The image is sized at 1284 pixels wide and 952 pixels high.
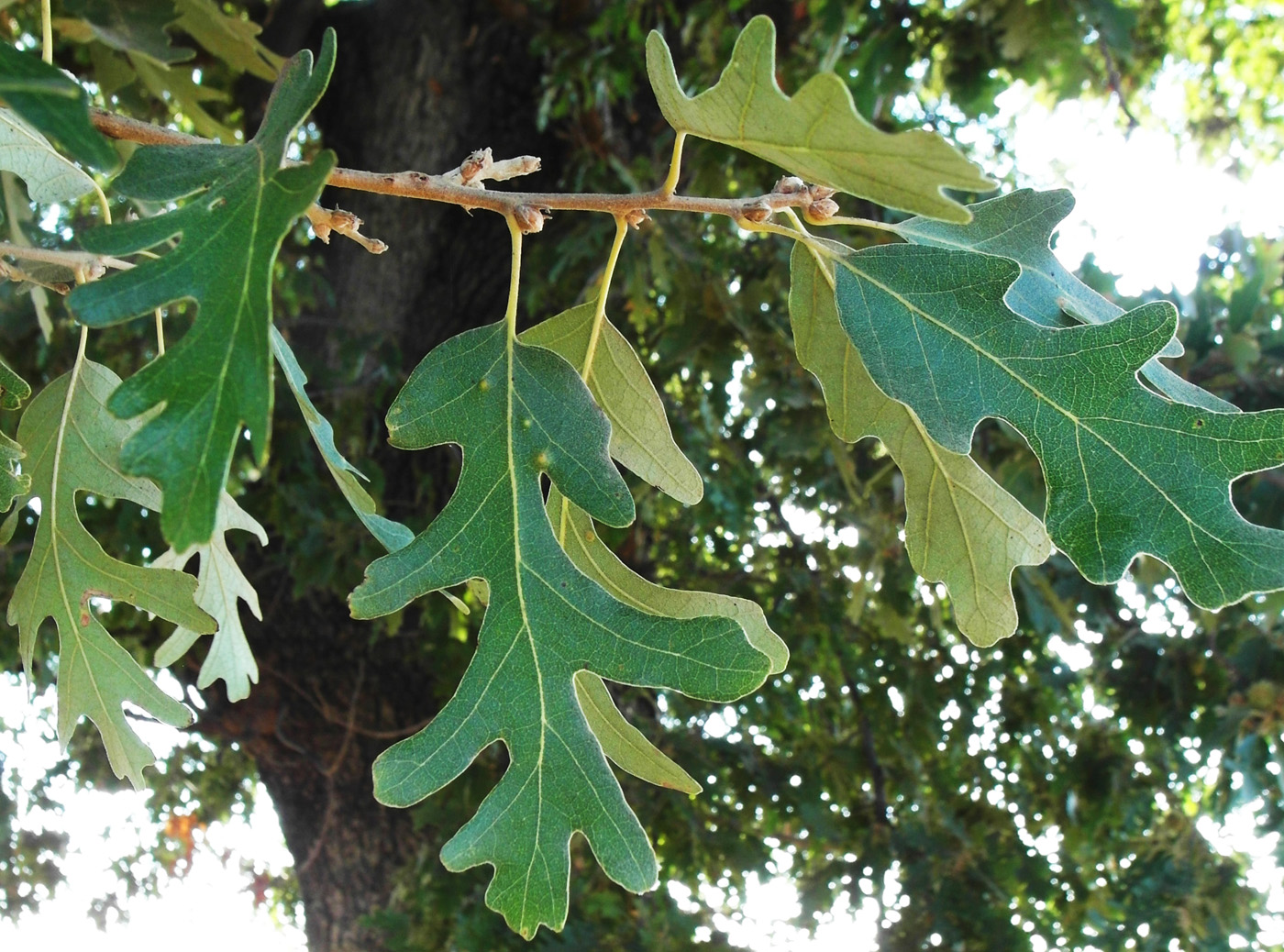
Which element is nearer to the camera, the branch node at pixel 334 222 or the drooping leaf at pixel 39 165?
the branch node at pixel 334 222

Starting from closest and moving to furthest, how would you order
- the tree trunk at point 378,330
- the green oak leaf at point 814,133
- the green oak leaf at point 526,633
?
1. the green oak leaf at point 814,133
2. the green oak leaf at point 526,633
3. the tree trunk at point 378,330

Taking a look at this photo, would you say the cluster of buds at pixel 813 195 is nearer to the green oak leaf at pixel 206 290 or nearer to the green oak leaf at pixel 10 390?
the green oak leaf at pixel 206 290

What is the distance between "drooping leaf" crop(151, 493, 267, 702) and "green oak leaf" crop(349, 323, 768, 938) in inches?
12.1

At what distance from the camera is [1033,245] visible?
2.77 ft

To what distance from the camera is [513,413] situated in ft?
2.67

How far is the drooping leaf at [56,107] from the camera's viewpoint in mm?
513

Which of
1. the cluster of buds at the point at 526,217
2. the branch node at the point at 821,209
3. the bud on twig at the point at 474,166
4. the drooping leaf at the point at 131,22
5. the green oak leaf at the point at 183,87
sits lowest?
the cluster of buds at the point at 526,217

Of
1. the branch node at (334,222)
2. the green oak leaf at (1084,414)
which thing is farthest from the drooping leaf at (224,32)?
the green oak leaf at (1084,414)

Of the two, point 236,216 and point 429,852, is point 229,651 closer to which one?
point 236,216

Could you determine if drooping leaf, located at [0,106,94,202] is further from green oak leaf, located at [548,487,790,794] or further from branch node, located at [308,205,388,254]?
green oak leaf, located at [548,487,790,794]

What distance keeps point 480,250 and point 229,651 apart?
6.69 ft

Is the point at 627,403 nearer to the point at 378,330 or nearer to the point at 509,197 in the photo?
the point at 509,197

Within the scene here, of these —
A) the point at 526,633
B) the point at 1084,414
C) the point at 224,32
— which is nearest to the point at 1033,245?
the point at 1084,414

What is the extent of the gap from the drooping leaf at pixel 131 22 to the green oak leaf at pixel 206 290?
889mm
